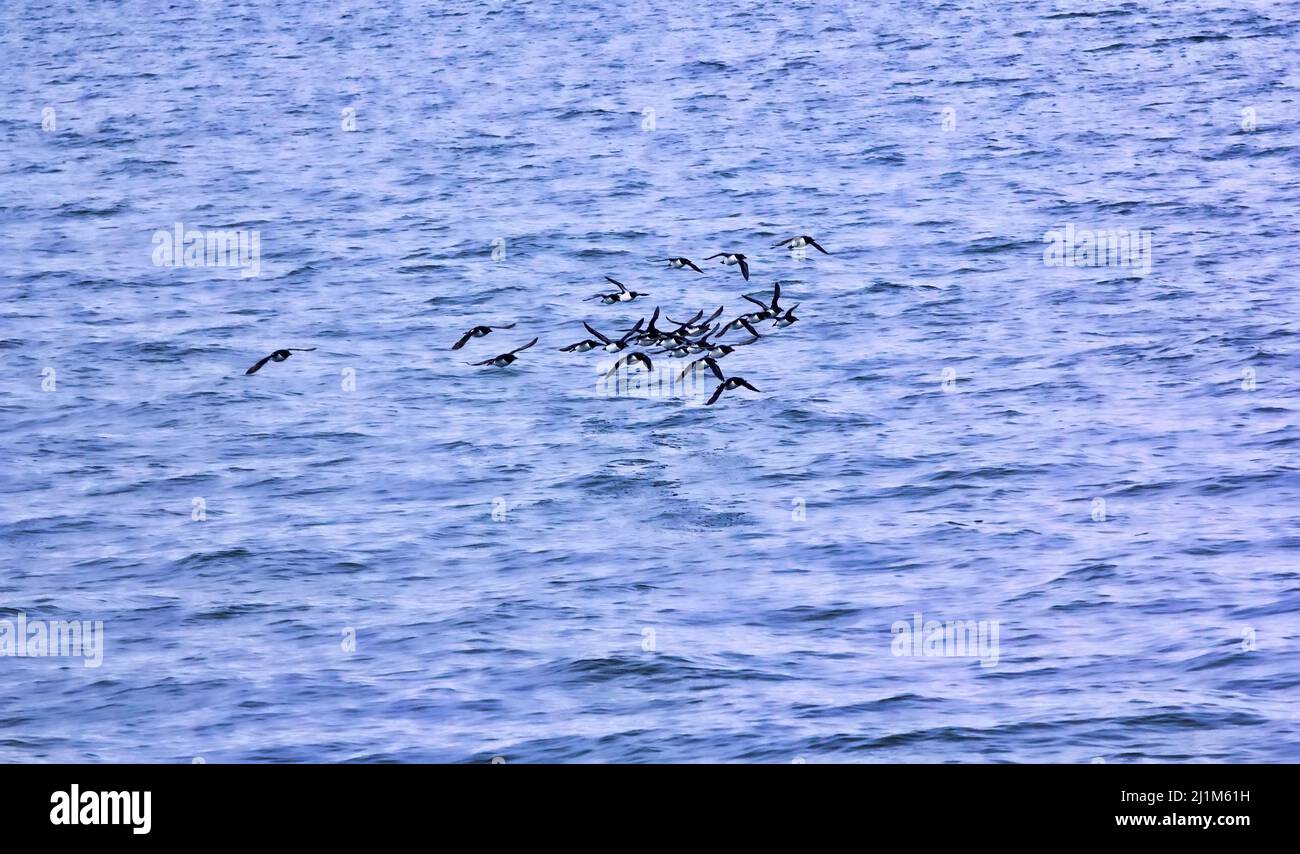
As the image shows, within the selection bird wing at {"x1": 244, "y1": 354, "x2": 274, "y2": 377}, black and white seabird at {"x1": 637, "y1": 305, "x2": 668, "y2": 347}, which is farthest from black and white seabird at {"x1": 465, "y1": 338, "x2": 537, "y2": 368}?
bird wing at {"x1": 244, "y1": 354, "x2": 274, "y2": 377}

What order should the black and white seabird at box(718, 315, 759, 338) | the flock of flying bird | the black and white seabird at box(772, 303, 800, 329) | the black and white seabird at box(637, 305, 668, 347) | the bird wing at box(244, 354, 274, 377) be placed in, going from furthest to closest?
the black and white seabird at box(718, 315, 759, 338), the black and white seabird at box(772, 303, 800, 329), the bird wing at box(244, 354, 274, 377), the flock of flying bird, the black and white seabird at box(637, 305, 668, 347)

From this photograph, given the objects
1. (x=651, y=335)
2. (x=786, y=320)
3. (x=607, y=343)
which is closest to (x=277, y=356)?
(x=607, y=343)

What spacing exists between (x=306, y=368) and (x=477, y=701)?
20873 millimetres

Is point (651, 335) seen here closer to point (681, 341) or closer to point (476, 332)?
point (681, 341)

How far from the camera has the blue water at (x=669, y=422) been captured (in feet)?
82.4

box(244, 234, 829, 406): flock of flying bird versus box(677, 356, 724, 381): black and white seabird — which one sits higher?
box(244, 234, 829, 406): flock of flying bird

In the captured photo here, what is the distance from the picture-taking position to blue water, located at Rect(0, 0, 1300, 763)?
25125 mm

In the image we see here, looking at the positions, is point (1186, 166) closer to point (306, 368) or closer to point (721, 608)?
point (306, 368)

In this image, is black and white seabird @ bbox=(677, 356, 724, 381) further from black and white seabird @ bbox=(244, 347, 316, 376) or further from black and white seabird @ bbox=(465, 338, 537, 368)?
black and white seabird @ bbox=(244, 347, 316, 376)

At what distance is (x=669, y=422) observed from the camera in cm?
3953

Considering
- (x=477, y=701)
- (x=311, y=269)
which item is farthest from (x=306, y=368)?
(x=477, y=701)

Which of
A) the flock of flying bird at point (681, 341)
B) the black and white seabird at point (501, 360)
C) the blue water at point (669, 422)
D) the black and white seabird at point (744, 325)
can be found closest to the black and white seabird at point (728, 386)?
the flock of flying bird at point (681, 341)

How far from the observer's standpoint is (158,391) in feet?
139

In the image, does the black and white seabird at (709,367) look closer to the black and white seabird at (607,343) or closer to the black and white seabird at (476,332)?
the black and white seabird at (607,343)
